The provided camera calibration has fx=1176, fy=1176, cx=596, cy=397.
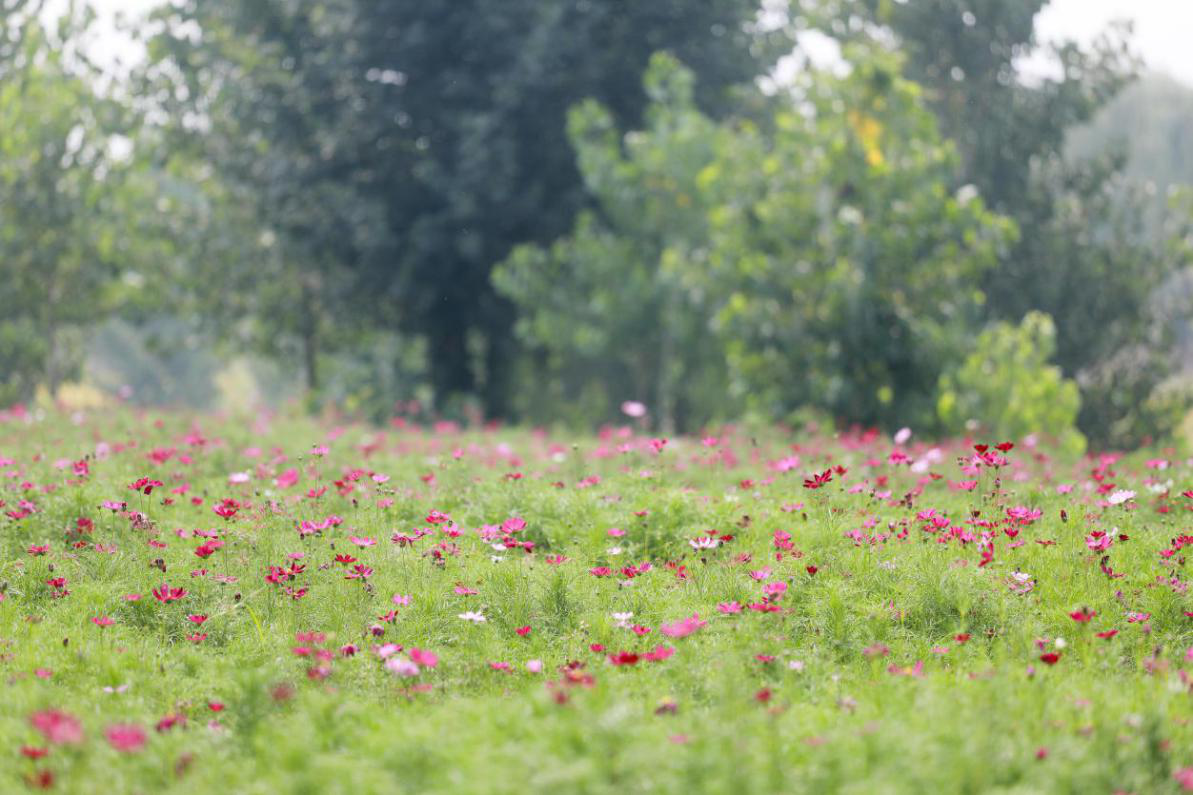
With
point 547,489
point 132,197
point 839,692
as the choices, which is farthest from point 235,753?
point 132,197

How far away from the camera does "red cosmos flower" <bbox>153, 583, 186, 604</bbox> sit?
5957mm

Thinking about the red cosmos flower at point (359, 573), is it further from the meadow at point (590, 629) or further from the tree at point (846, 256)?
the tree at point (846, 256)

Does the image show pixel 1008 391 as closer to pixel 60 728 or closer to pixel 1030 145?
pixel 1030 145

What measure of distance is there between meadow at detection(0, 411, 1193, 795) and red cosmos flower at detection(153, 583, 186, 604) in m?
0.03

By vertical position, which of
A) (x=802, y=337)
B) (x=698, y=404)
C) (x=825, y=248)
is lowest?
(x=698, y=404)

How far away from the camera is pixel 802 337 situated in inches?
599

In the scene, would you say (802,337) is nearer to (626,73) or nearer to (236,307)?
(626,73)

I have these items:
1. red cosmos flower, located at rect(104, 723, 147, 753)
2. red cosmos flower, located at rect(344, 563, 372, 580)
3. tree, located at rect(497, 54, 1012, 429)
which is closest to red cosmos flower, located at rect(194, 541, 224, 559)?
red cosmos flower, located at rect(344, 563, 372, 580)

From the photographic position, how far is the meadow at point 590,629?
4.21m

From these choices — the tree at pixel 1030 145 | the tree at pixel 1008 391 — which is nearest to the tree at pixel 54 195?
the tree at pixel 1030 145

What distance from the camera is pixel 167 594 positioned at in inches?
234

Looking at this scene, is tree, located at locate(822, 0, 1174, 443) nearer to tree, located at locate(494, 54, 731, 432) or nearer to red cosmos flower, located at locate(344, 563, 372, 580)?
tree, located at locate(494, 54, 731, 432)

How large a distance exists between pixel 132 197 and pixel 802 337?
15086 millimetres

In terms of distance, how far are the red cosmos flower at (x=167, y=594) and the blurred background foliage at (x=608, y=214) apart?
32.6 ft
